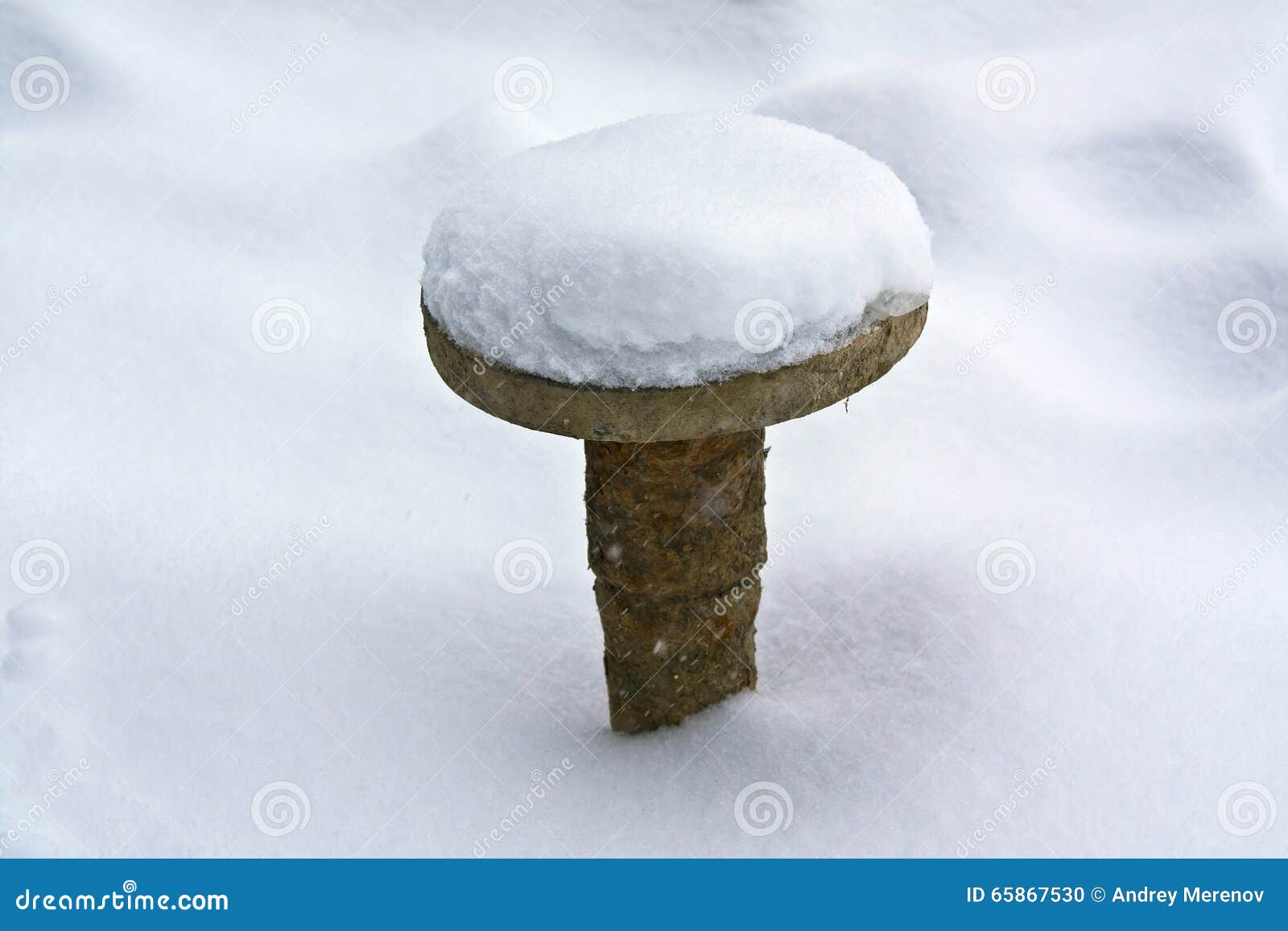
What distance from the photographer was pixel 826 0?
731 centimetres

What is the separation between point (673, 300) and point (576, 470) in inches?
84.4

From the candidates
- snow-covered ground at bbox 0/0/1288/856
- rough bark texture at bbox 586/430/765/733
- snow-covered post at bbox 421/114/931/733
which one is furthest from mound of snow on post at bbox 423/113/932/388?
snow-covered ground at bbox 0/0/1288/856

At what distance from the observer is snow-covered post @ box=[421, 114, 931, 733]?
3068mm

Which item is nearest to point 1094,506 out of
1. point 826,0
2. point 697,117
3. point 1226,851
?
point 1226,851

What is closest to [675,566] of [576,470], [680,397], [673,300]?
[680,397]

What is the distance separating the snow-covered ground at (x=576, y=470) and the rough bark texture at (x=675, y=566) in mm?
138

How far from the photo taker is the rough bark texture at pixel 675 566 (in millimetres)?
3602

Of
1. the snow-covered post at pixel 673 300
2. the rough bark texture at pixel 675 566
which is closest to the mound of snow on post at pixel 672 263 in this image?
the snow-covered post at pixel 673 300

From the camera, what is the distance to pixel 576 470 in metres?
5.14

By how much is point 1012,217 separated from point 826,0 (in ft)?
5.99

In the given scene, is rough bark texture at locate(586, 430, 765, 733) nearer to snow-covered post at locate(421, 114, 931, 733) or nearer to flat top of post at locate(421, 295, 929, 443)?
snow-covered post at locate(421, 114, 931, 733)

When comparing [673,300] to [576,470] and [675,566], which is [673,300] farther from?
[576,470]

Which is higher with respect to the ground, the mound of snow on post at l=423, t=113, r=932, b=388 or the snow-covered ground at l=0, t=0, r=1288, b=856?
the mound of snow on post at l=423, t=113, r=932, b=388

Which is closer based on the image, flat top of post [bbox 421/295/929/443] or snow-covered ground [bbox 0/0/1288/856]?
flat top of post [bbox 421/295/929/443]
